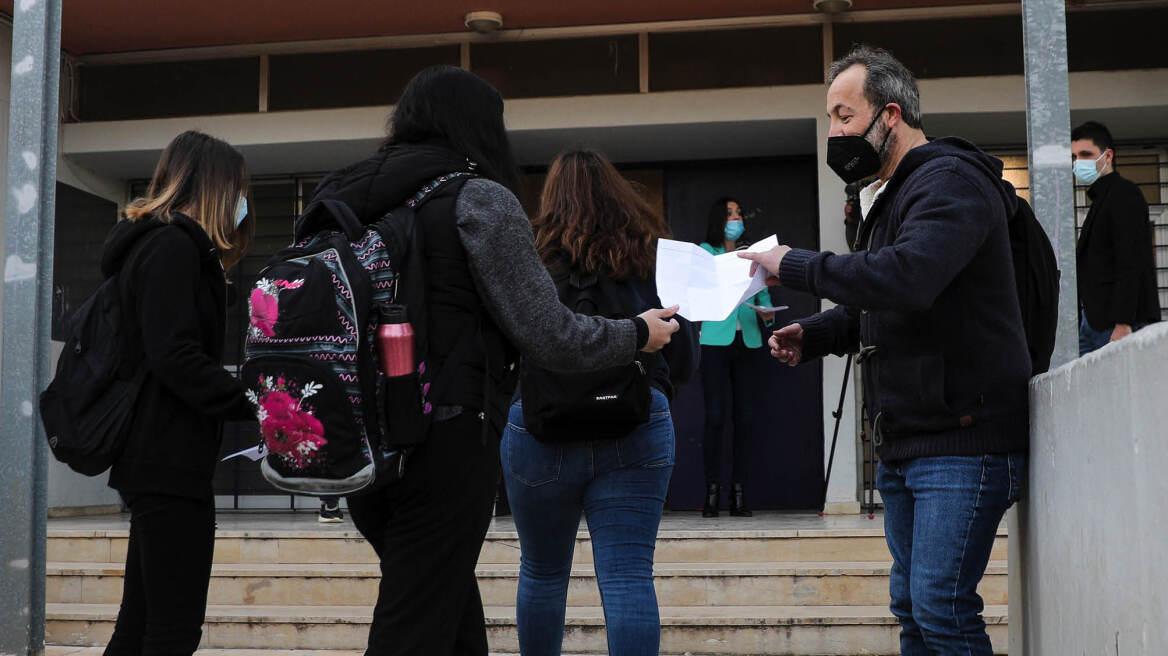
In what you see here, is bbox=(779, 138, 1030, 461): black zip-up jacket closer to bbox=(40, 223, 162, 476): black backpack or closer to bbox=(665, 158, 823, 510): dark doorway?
bbox=(40, 223, 162, 476): black backpack

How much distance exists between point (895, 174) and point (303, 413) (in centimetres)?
148

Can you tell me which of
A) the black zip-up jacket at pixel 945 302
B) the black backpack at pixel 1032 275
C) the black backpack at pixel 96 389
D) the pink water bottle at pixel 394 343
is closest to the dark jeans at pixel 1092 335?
the black backpack at pixel 1032 275

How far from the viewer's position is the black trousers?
248 centimetres

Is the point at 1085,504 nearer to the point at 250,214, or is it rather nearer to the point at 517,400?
the point at 517,400

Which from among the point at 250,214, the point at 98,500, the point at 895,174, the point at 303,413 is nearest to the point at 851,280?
the point at 895,174

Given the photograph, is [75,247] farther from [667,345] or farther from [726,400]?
[667,345]

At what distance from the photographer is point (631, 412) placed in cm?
325

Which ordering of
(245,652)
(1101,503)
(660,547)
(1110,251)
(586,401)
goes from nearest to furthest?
(1101,503) < (586,401) < (245,652) < (660,547) < (1110,251)

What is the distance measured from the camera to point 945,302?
8.89ft

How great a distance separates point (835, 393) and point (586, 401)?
4.79 m

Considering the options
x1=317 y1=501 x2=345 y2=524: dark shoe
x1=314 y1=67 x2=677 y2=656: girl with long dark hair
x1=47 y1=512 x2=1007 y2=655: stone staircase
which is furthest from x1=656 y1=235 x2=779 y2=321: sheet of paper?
x1=317 y1=501 x2=345 y2=524: dark shoe

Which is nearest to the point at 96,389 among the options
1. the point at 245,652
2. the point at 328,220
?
the point at 328,220

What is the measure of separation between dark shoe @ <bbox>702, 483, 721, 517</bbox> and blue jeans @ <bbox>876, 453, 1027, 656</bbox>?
4836 mm

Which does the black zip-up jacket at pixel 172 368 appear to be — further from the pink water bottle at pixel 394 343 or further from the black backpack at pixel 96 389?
the pink water bottle at pixel 394 343
